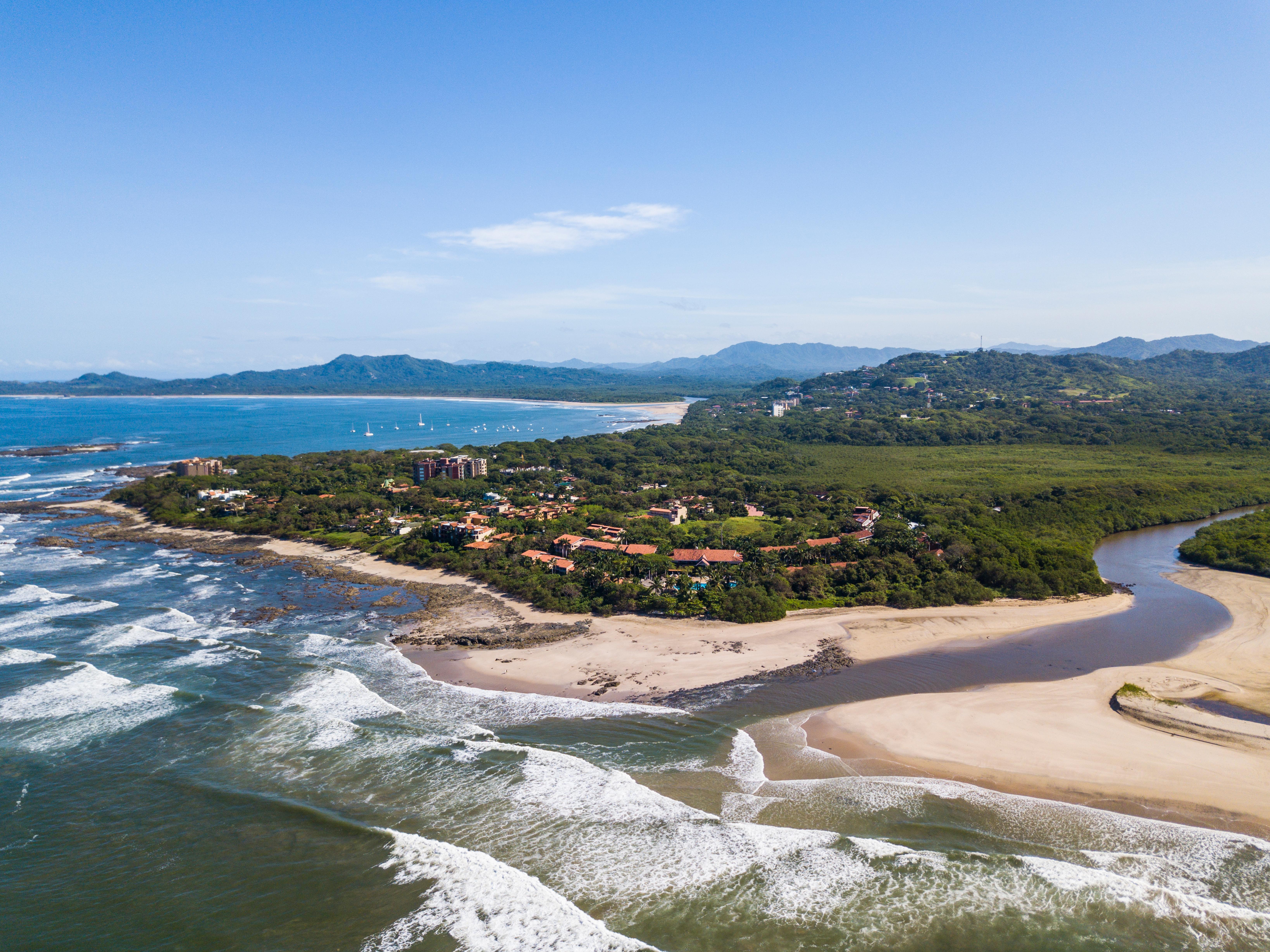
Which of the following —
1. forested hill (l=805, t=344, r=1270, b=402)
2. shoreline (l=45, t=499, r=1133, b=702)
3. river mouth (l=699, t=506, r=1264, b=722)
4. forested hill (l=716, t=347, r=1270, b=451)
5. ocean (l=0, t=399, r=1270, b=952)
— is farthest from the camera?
forested hill (l=805, t=344, r=1270, b=402)

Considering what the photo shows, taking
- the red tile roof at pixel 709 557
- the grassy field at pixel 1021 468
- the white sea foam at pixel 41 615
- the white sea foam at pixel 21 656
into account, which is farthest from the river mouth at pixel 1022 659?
the white sea foam at pixel 41 615

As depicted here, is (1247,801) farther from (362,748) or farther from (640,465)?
(640,465)

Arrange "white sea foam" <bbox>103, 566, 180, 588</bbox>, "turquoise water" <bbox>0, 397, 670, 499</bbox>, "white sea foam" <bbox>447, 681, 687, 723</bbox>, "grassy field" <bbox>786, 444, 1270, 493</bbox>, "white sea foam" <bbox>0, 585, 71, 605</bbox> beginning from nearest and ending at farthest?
1. "white sea foam" <bbox>447, 681, 687, 723</bbox>
2. "white sea foam" <bbox>0, 585, 71, 605</bbox>
3. "white sea foam" <bbox>103, 566, 180, 588</bbox>
4. "grassy field" <bbox>786, 444, 1270, 493</bbox>
5. "turquoise water" <bbox>0, 397, 670, 499</bbox>

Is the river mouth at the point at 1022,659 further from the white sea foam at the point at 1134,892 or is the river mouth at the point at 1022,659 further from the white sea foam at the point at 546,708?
the white sea foam at the point at 1134,892

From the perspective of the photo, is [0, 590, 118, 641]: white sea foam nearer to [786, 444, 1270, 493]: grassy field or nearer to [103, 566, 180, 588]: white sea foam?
[103, 566, 180, 588]: white sea foam

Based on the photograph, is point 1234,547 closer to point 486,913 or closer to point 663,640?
point 663,640

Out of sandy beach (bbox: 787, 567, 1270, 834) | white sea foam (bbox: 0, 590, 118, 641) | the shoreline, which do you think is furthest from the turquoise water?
sandy beach (bbox: 787, 567, 1270, 834)
